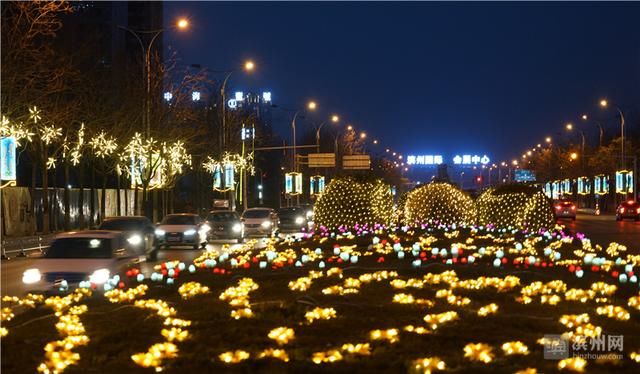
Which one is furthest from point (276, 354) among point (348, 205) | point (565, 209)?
point (565, 209)

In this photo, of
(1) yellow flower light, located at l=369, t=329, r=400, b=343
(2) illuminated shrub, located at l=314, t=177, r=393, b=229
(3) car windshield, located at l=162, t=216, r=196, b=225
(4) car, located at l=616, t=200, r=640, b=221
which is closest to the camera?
(1) yellow flower light, located at l=369, t=329, r=400, b=343

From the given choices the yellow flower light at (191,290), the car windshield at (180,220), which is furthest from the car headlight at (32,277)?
the car windshield at (180,220)

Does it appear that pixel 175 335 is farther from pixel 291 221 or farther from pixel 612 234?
pixel 291 221

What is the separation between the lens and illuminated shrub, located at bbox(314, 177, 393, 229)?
33.2 m

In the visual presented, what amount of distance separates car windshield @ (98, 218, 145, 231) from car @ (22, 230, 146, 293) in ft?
28.7

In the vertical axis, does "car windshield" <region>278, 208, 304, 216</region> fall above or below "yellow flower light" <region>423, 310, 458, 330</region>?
below

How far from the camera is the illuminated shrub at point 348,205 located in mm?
33156

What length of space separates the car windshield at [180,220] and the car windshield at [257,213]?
410 inches

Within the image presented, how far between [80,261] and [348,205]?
1510cm

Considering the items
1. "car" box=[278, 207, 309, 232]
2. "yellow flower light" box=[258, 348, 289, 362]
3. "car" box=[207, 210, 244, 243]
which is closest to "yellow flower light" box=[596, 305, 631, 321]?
"yellow flower light" box=[258, 348, 289, 362]

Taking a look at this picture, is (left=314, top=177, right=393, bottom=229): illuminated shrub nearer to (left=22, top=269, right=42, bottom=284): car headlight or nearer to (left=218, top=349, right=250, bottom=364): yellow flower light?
(left=22, top=269, right=42, bottom=284): car headlight

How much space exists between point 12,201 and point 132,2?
6836 cm

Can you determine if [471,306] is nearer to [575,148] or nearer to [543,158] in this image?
[575,148]

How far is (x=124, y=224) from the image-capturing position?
30891 mm
